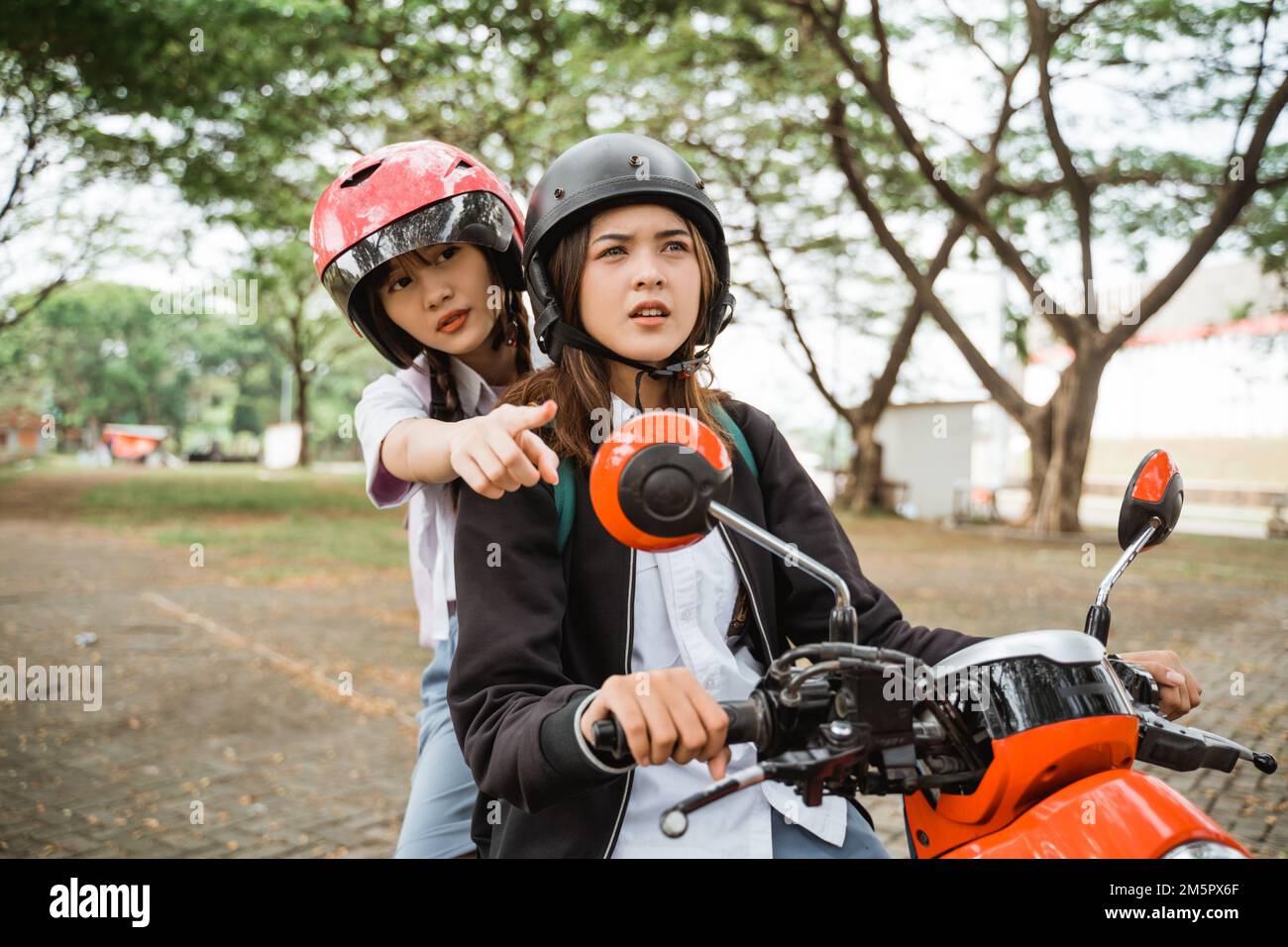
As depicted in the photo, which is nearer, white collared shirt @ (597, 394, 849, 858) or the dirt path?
white collared shirt @ (597, 394, 849, 858)

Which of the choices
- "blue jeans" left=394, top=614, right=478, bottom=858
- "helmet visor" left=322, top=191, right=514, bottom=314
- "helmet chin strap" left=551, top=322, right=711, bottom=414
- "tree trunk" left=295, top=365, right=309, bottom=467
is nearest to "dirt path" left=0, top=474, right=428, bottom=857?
"blue jeans" left=394, top=614, right=478, bottom=858

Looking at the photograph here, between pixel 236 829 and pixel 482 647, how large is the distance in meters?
3.79

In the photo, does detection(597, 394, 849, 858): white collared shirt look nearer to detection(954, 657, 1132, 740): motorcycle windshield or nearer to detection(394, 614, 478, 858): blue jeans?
detection(954, 657, 1132, 740): motorcycle windshield

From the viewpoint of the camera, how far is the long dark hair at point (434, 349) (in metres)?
2.29

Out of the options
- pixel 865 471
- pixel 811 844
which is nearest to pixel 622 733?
pixel 811 844

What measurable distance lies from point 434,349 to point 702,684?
43.2 inches

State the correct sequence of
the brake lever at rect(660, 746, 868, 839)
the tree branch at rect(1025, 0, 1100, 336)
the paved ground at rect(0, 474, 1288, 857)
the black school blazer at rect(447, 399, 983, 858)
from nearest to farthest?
the brake lever at rect(660, 746, 868, 839)
the black school blazer at rect(447, 399, 983, 858)
the paved ground at rect(0, 474, 1288, 857)
the tree branch at rect(1025, 0, 1100, 336)

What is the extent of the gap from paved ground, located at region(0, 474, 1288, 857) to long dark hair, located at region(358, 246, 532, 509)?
2849 millimetres

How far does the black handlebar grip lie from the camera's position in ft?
4.11

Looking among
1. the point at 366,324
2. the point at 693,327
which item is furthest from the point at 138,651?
the point at 693,327

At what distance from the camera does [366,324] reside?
238cm

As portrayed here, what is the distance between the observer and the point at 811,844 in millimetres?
1682

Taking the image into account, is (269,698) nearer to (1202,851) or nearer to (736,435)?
(736,435)

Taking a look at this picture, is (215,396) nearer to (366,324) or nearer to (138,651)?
(138,651)
